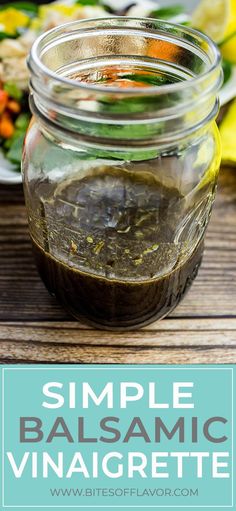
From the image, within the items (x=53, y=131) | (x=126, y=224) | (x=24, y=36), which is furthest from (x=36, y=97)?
(x=24, y=36)

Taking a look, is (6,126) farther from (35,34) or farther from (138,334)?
(138,334)

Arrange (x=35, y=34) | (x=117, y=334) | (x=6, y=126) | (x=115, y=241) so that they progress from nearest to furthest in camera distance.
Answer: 1. (x=115, y=241)
2. (x=117, y=334)
3. (x=6, y=126)
4. (x=35, y=34)

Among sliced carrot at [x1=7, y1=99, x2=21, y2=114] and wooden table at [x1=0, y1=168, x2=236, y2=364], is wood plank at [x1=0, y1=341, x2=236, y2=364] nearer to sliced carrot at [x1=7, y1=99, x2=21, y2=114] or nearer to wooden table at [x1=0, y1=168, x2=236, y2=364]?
wooden table at [x1=0, y1=168, x2=236, y2=364]

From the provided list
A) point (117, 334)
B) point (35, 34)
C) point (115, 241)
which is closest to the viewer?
point (115, 241)

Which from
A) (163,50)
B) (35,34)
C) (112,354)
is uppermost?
(163,50)

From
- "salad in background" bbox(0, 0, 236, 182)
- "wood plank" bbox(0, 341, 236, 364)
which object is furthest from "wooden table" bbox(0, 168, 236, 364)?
"salad in background" bbox(0, 0, 236, 182)

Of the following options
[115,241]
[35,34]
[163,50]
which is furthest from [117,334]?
[35,34]

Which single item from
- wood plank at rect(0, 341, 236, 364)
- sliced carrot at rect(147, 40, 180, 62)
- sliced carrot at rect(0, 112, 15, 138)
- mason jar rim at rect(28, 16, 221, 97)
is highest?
mason jar rim at rect(28, 16, 221, 97)

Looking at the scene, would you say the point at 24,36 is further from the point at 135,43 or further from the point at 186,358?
the point at 186,358
